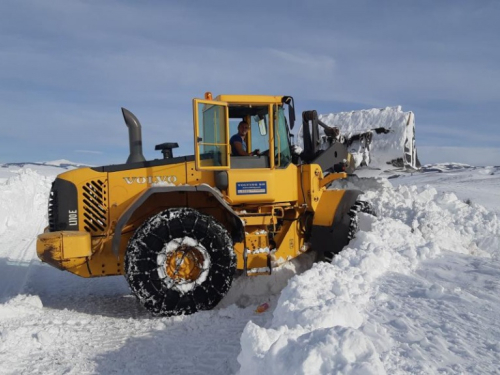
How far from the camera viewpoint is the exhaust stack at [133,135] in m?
5.86

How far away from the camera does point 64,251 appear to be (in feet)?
16.1

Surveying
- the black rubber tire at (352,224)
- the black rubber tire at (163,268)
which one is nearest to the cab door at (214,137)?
the black rubber tire at (163,268)

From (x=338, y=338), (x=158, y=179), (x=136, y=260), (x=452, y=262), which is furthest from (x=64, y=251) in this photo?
(x=452, y=262)

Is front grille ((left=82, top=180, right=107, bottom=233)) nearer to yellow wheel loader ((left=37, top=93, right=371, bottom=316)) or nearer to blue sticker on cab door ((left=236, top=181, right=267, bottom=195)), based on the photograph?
yellow wheel loader ((left=37, top=93, right=371, bottom=316))

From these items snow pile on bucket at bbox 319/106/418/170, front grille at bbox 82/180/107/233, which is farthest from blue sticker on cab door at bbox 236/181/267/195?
snow pile on bucket at bbox 319/106/418/170

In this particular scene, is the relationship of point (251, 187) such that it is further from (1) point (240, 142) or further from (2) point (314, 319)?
(2) point (314, 319)

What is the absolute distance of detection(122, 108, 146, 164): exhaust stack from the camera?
5.86m

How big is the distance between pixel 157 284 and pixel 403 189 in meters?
5.12

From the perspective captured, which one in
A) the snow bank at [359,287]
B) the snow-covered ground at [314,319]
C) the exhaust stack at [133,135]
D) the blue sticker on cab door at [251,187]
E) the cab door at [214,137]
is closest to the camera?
the snow bank at [359,287]

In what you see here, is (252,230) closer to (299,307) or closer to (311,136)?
(311,136)

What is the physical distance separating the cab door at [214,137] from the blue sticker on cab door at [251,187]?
318 millimetres

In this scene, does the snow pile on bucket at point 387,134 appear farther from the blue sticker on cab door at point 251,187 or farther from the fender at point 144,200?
the fender at point 144,200

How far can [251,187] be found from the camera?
5.61 meters

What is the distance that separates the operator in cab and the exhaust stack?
1217 millimetres
